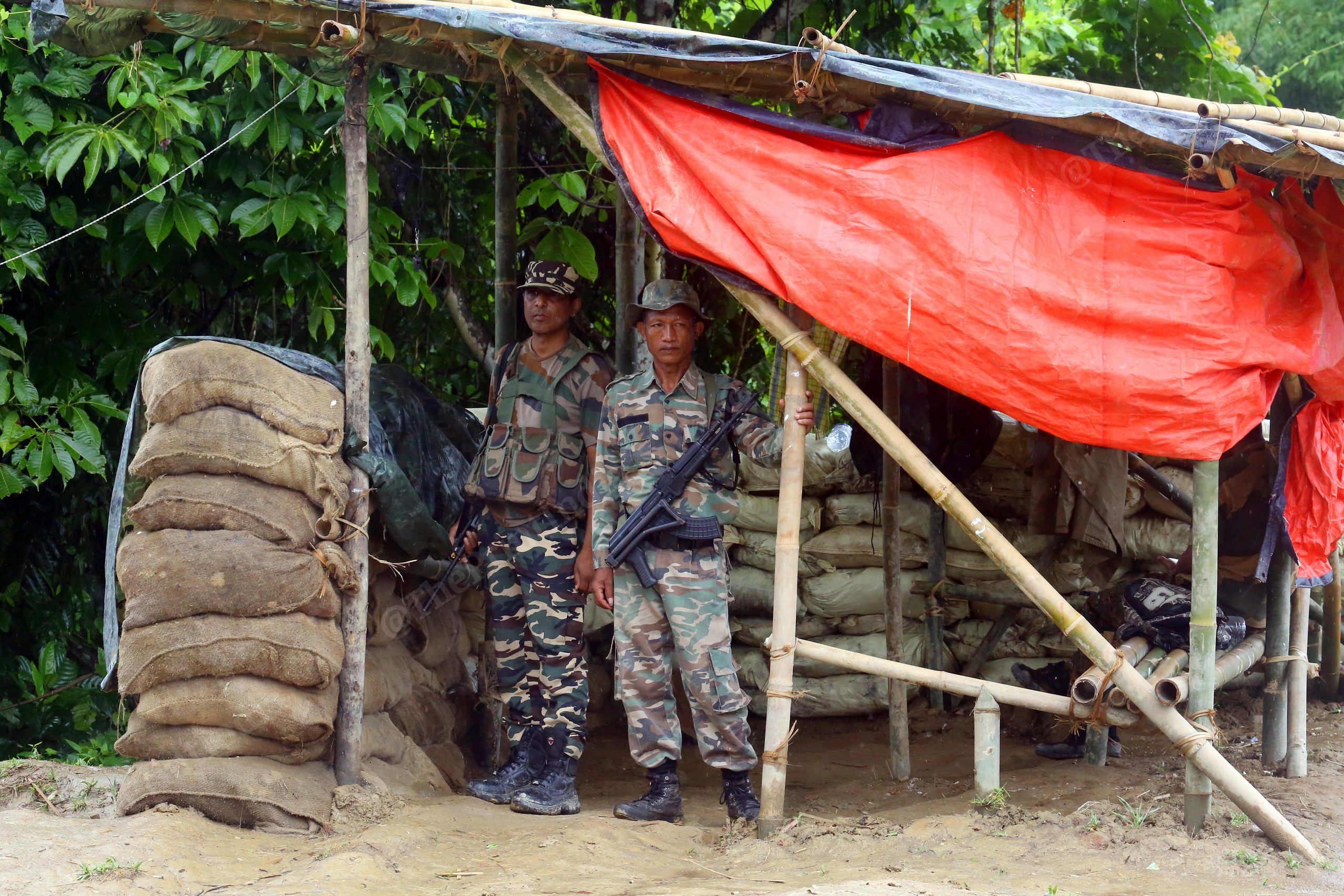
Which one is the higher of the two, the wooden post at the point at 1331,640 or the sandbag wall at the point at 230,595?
the sandbag wall at the point at 230,595

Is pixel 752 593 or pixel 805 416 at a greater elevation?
pixel 805 416

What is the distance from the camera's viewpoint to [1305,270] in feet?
12.9

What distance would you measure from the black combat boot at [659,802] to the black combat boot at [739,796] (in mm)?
190

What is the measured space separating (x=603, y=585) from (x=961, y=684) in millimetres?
1373

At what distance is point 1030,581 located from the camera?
3.71 meters

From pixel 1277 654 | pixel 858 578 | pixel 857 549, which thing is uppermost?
pixel 1277 654

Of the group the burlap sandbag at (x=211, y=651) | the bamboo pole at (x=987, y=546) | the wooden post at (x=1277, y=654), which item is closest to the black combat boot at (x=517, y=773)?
the burlap sandbag at (x=211, y=651)

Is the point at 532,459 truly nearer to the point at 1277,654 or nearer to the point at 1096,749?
the point at 1096,749

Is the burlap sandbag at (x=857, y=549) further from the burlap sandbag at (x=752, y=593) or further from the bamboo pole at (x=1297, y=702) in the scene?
the bamboo pole at (x=1297, y=702)

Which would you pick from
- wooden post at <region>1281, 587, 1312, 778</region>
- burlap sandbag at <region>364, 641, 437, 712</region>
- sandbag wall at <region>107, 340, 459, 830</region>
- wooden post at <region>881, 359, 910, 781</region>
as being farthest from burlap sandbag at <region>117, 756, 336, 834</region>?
wooden post at <region>1281, 587, 1312, 778</region>

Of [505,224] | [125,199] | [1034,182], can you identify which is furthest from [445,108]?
[1034,182]

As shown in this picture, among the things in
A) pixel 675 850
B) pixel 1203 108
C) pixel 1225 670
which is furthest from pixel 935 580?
pixel 1203 108

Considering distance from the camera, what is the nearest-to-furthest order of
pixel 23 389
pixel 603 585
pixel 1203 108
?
pixel 1203 108, pixel 603 585, pixel 23 389

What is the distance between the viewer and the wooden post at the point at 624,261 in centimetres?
548
